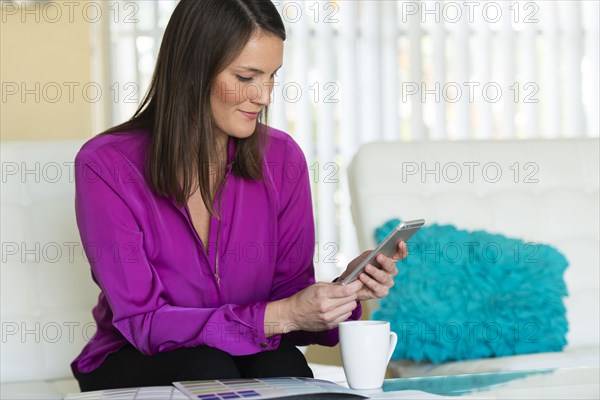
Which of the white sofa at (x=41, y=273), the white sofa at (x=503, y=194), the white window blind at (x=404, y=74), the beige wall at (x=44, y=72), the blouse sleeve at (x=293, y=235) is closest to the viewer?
the blouse sleeve at (x=293, y=235)

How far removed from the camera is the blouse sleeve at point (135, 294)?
149 cm

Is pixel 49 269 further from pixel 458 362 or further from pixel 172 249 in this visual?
pixel 458 362

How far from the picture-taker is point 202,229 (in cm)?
170

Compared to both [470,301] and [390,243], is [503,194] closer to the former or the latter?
[470,301]

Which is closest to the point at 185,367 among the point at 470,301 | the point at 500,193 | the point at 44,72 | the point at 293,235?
the point at 293,235

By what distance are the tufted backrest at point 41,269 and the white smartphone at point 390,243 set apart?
0.74 meters

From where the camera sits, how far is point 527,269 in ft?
6.72

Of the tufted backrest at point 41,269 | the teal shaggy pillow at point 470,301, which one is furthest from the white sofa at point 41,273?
the teal shaggy pillow at point 470,301

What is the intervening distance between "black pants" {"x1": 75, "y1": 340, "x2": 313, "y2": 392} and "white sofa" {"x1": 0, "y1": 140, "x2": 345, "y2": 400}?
0.29 meters

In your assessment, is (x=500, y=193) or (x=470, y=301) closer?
(x=470, y=301)

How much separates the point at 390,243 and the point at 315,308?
0.55ft

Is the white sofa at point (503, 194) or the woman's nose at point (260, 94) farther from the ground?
the woman's nose at point (260, 94)

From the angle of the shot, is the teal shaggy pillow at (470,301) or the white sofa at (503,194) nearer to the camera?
the teal shaggy pillow at (470,301)

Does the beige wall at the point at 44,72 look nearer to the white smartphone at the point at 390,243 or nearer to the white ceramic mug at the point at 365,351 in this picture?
the white smartphone at the point at 390,243
